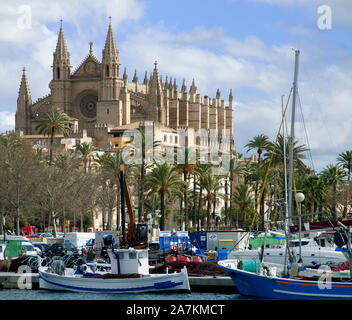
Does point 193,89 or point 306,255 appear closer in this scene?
point 306,255

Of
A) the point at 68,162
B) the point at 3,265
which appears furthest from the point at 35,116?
the point at 3,265

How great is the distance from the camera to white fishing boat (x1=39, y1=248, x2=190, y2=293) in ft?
119

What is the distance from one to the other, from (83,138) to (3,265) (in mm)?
86449

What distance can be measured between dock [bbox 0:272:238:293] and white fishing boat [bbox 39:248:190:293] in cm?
215

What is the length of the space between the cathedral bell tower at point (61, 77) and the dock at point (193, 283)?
360 ft

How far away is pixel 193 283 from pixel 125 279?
423cm

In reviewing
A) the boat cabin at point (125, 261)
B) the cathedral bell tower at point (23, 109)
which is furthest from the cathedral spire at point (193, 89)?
the boat cabin at point (125, 261)

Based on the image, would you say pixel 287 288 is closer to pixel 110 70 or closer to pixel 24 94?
pixel 110 70

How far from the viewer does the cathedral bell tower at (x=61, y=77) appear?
149 metres

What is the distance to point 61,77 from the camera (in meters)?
151

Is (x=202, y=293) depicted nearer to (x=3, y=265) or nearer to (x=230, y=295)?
(x=230, y=295)

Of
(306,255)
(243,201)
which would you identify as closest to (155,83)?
(243,201)

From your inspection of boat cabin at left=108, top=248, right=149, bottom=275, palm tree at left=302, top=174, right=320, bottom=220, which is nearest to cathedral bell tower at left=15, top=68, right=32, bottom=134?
palm tree at left=302, top=174, right=320, bottom=220

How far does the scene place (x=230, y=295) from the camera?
120ft
